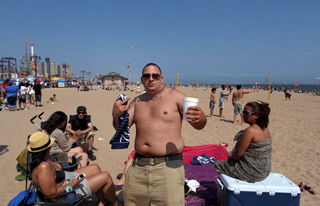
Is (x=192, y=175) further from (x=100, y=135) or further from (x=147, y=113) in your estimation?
(x=100, y=135)

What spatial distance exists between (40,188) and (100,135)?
A: 17.0ft

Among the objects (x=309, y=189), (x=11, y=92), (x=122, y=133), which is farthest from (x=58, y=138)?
(x=11, y=92)

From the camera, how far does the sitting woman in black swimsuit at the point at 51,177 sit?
7.55 feet

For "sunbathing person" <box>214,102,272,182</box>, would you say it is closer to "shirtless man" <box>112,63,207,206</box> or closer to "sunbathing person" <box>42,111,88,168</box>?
"shirtless man" <box>112,63,207,206</box>

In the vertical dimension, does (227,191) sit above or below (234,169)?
below

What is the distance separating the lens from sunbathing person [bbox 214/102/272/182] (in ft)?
8.84

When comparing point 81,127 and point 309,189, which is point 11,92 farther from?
point 309,189

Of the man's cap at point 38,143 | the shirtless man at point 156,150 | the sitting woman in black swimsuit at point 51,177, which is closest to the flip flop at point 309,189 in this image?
the shirtless man at point 156,150

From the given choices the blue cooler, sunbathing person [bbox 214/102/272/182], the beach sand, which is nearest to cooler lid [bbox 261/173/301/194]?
the blue cooler

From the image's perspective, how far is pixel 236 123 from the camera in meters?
9.77

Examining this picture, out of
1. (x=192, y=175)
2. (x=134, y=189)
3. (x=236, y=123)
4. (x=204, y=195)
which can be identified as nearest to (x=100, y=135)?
(x=192, y=175)

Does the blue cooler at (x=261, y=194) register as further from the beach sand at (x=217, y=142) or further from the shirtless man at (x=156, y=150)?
the beach sand at (x=217, y=142)

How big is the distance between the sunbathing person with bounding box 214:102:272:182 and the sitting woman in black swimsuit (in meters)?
1.81

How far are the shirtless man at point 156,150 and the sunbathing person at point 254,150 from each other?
95 centimetres
